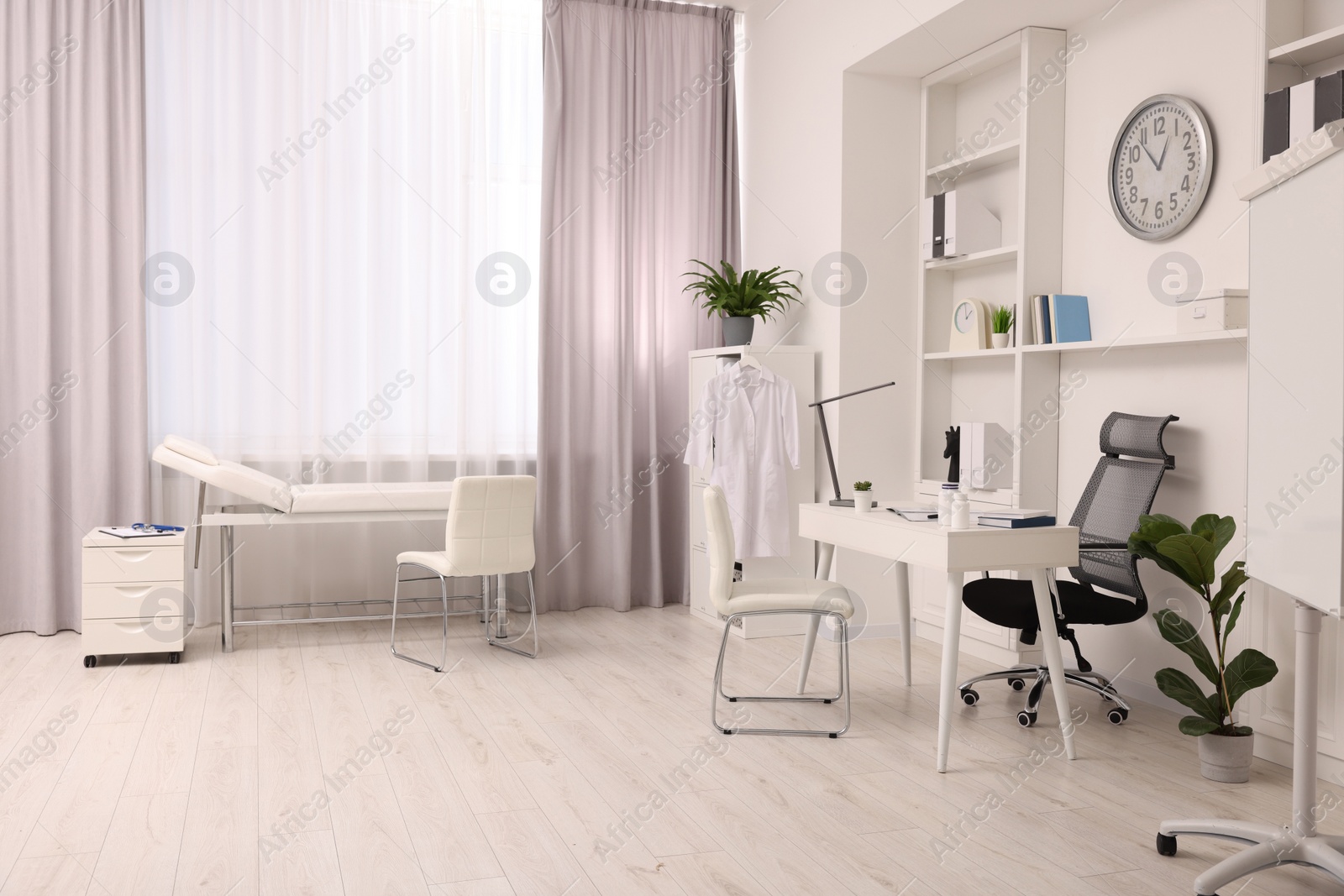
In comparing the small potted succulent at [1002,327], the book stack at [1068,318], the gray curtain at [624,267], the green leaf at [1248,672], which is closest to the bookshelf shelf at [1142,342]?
the book stack at [1068,318]

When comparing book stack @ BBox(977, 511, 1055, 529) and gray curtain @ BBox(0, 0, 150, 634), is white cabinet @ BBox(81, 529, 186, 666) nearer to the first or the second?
gray curtain @ BBox(0, 0, 150, 634)

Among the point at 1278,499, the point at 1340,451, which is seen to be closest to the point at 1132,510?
the point at 1278,499

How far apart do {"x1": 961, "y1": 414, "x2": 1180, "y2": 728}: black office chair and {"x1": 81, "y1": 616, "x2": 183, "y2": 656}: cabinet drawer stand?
323 centimetres

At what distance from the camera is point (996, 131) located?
472cm

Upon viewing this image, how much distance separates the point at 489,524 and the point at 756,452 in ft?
4.50

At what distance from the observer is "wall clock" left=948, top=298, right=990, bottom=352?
15.1ft

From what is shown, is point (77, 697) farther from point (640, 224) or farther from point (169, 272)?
point (640, 224)

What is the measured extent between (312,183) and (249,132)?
373 millimetres

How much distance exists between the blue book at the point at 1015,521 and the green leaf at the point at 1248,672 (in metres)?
0.65

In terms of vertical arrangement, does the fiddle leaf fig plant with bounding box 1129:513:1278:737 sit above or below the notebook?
below

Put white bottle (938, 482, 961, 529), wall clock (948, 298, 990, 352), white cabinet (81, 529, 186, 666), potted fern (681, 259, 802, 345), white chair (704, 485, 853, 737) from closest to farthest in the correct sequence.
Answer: white bottle (938, 482, 961, 529)
white chair (704, 485, 853, 737)
white cabinet (81, 529, 186, 666)
wall clock (948, 298, 990, 352)
potted fern (681, 259, 802, 345)

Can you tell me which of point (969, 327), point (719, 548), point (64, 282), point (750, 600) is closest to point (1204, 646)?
point (750, 600)

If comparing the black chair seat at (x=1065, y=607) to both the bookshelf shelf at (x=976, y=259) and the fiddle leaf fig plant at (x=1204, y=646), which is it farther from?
the bookshelf shelf at (x=976, y=259)

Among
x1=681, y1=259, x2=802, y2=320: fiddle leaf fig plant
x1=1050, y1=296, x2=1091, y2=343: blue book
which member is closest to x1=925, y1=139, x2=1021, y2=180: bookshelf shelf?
x1=1050, y1=296, x2=1091, y2=343: blue book
